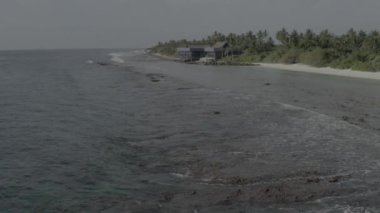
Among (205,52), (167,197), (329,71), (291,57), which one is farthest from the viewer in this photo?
(205,52)

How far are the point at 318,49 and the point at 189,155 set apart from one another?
10031 centimetres

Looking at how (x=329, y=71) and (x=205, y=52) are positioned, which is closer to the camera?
(x=329, y=71)

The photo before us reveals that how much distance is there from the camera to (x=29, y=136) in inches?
1331

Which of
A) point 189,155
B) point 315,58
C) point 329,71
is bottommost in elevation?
point 329,71

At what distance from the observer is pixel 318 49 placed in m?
121

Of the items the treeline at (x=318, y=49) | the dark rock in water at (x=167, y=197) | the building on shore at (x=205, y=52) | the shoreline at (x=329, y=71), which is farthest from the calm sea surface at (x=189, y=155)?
the building on shore at (x=205, y=52)

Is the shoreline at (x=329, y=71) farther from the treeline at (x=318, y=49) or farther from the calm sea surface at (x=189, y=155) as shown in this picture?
the calm sea surface at (x=189, y=155)

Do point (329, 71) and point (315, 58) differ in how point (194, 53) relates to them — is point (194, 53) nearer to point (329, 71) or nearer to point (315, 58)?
point (315, 58)

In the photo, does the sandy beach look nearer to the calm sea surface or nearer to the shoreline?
the shoreline

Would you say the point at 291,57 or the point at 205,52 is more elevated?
the point at 291,57

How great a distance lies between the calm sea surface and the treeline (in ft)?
183

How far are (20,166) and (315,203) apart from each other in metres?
15.4

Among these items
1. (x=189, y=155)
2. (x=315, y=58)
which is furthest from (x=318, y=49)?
(x=189, y=155)

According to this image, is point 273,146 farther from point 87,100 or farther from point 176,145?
point 87,100
